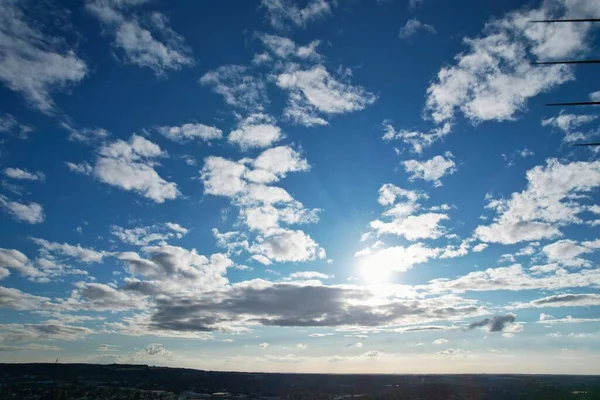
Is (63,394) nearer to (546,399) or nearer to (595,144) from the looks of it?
(546,399)

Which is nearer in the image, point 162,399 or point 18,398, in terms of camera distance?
point 18,398

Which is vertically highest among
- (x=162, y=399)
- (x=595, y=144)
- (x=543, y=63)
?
(x=543, y=63)

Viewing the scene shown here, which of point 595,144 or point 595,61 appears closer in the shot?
point 595,61

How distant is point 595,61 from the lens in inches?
241

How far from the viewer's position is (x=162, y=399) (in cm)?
19962

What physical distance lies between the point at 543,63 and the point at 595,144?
190 centimetres

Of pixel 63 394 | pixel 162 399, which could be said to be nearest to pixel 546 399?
pixel 162 399

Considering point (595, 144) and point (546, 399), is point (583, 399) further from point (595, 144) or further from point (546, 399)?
point (595, 144)

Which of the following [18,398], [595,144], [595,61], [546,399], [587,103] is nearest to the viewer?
[595,61]

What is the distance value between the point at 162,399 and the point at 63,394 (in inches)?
1816

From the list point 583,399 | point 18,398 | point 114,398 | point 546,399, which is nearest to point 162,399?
point 114,398

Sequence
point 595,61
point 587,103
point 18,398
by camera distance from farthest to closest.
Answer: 1. point 18,398
2. point 587,103
3. point 595,61

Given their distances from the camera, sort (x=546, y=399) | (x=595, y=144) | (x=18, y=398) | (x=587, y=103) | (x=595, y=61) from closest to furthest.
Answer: (x=595, y=61), (x=587, y=103), (x=595, y=144), (x=18, y=398), (x=546, y=399)

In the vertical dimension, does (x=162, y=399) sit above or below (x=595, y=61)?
below
